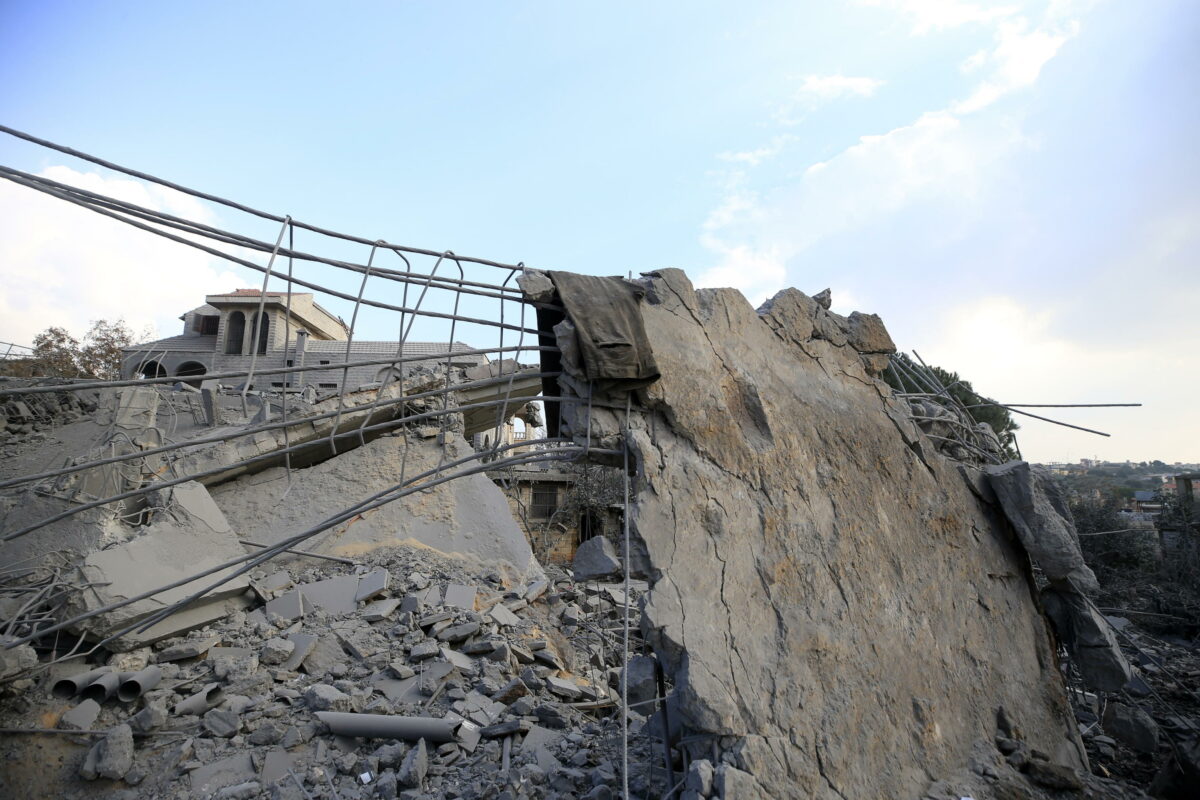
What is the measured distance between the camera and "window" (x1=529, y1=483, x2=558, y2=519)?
1652 cm

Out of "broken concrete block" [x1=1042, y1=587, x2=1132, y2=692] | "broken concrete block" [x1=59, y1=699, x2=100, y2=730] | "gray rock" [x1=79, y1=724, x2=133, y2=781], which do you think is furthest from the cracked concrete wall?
"broken concrete block" [x1=59, y1=699, x2=100, y2=730]

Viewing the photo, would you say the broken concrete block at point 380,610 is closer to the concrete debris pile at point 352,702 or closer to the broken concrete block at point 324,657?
the concrete debris pile at point 352,702

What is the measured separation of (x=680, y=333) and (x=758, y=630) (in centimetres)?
131

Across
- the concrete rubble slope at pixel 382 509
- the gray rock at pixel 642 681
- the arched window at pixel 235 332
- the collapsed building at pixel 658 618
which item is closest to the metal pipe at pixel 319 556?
the concrete rubble slope at pixel 382 509

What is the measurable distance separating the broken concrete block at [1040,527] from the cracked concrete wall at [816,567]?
5.2 inches

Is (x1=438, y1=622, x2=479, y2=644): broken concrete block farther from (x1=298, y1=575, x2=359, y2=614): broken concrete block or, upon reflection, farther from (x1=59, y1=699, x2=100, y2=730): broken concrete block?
(x1=59, y1=699, x2=100, y2=730): broken concrete block

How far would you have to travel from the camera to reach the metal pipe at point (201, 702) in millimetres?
4660

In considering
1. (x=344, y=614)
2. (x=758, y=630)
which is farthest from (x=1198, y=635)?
(x=344, y=614)

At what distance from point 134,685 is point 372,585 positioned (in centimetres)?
202

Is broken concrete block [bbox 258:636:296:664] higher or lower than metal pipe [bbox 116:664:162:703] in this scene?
higher

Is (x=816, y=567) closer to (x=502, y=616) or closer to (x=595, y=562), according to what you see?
(x=502, y=616)

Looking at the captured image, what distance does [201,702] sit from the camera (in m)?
4.70

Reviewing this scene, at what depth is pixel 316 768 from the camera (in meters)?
4.05

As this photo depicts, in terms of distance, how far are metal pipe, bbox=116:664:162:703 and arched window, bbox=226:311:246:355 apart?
20.1 m
